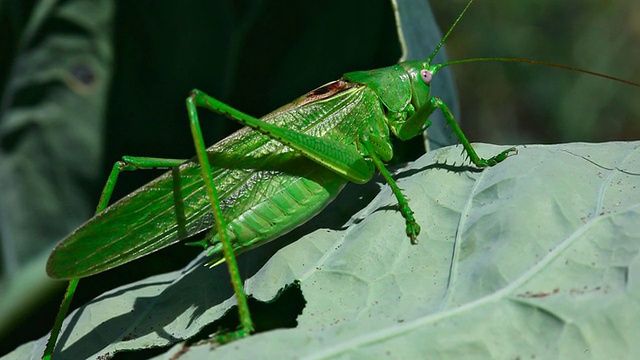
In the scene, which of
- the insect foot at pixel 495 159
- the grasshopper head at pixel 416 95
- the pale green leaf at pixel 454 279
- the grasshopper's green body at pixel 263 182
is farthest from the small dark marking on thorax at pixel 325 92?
the insect foot at pixel 495 159

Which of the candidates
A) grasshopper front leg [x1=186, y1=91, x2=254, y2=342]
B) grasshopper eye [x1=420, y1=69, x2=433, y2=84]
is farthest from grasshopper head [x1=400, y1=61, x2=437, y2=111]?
grasshopper front leg [x1=186, y1=91, x2=254, y2=342]

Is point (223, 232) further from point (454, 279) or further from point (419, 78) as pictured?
point (419, 78)

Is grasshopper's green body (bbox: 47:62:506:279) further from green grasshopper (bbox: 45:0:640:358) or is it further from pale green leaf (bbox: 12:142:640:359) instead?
pale green leaf (bbox: 12:142:640:359)

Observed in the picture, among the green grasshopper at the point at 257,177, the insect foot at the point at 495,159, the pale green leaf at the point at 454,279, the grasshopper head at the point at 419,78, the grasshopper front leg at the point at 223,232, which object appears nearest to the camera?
the pale green leaf at the point at 454,279

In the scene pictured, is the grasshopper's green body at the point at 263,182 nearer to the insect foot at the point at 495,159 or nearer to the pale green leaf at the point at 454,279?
the pale green leaf at the point at 454,279

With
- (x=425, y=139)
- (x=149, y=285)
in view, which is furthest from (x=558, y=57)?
(x=149, y=285)

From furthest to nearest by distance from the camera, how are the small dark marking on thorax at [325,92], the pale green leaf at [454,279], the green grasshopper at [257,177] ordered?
1. the small dark marking on thorax at [325,92]
2. the green grasshopper at [257,177]
3. the pale green leaf at [454,279]

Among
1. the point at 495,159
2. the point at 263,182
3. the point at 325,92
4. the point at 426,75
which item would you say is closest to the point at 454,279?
the point at 495,159

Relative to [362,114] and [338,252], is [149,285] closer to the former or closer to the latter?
[338,252]
